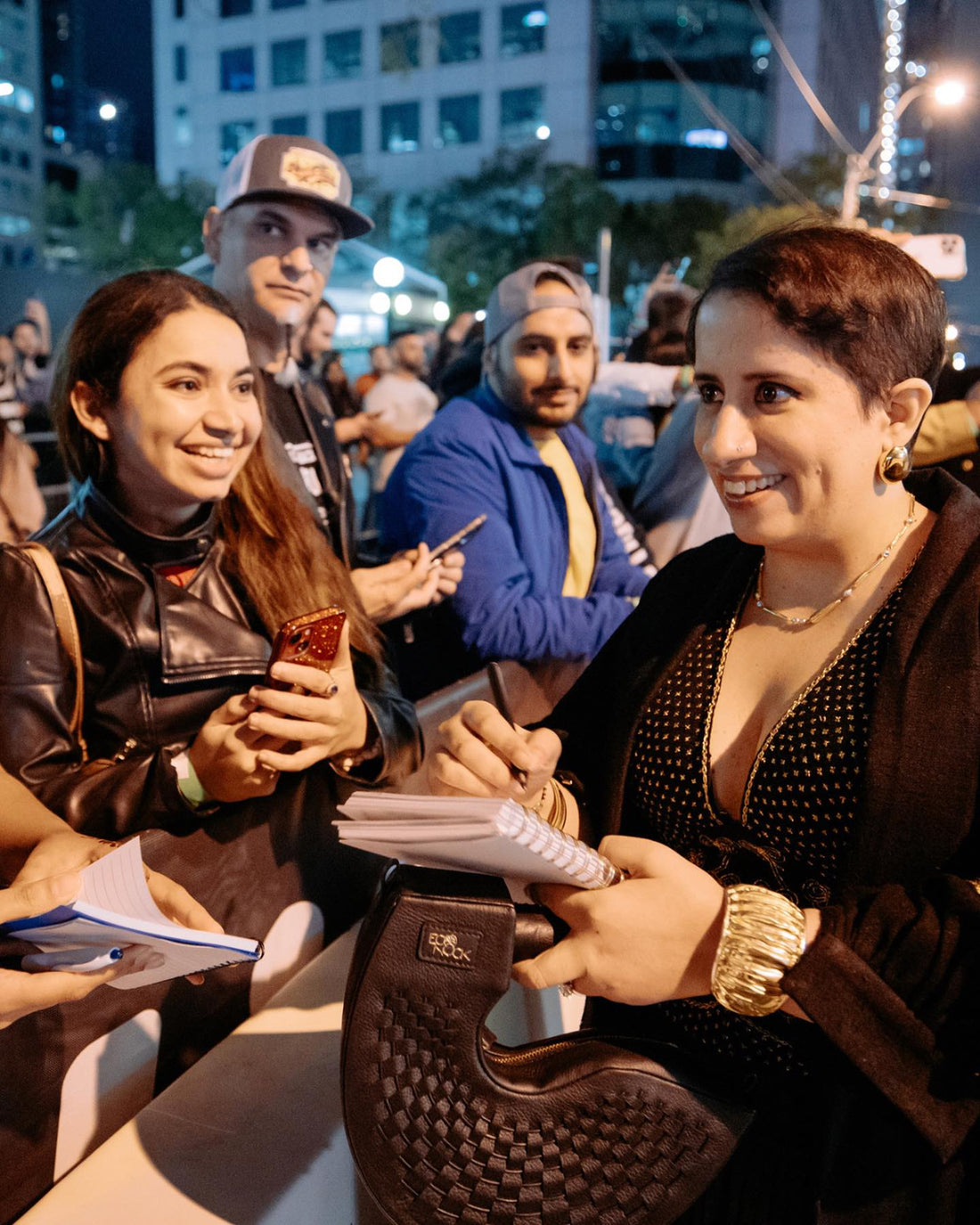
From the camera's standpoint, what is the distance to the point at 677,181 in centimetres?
5134

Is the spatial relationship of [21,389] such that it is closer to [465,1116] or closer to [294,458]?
[294,458]

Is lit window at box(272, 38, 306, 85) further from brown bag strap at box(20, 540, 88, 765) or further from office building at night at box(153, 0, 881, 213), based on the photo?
brown bag strap at box(20, 540, 88, 765)

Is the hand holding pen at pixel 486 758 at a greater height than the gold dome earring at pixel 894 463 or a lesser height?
Answer: lesser

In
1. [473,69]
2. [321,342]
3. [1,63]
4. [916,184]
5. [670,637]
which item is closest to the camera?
[670,637]

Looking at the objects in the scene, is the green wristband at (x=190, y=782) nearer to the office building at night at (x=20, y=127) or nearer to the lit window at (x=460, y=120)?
the office building at night at (x=20, y=127)

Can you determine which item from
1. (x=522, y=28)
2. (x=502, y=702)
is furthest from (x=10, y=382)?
(x=522, y=28)

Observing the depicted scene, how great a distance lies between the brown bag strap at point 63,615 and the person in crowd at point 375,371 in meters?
8.86

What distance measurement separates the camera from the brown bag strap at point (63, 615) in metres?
1.82

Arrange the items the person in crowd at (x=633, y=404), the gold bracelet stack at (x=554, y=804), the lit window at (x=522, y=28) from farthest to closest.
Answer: the lit window at (x=522, y=28) < the person in crowd at (x=633, y=404) < the gold bracelet stack at (x=554, y=804)

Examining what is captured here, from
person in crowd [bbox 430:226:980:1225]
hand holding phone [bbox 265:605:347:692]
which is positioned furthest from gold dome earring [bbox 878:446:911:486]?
hand holding phone [bbox 265:605:347:692]

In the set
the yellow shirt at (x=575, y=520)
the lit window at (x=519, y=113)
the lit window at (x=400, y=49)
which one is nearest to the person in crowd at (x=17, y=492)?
the yellow shirt at (x=575, y=520)

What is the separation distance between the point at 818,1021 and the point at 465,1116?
0.41 metres

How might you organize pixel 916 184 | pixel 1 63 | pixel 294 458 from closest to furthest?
pixel 294 458
pixel 1 63
pixel 916 184

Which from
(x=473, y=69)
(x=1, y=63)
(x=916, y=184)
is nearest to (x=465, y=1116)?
(x=1, y=63)
